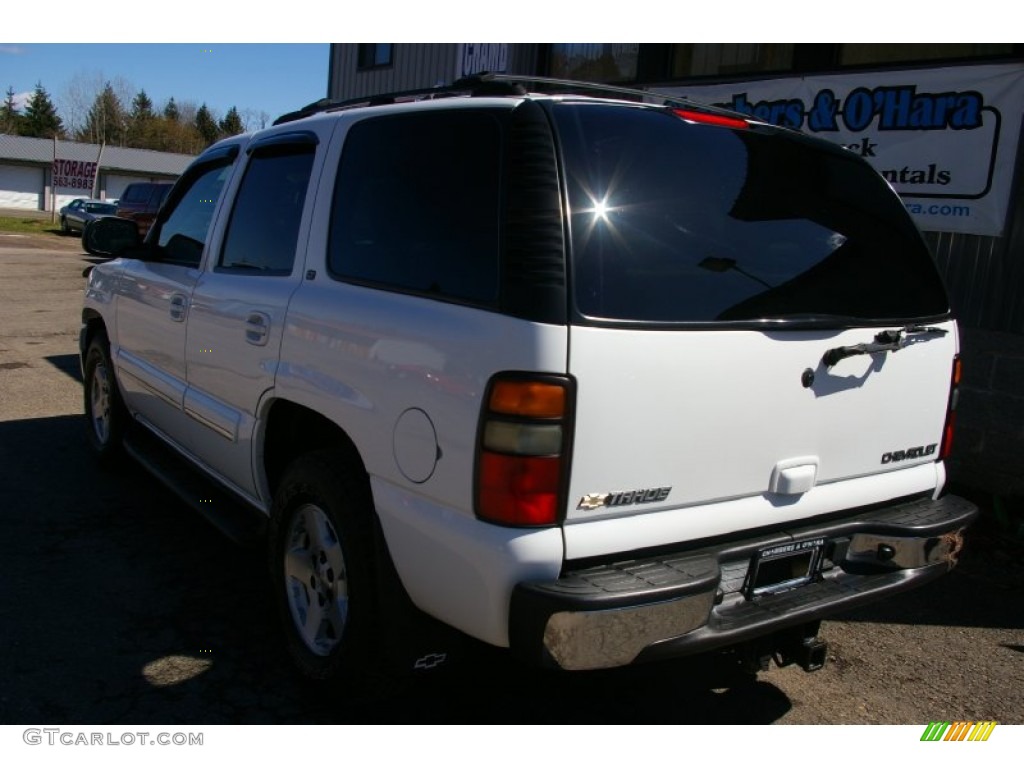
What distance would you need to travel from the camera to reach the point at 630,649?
239cm

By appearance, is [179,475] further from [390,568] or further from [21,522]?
[390,568]

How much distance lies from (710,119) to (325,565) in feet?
6.44

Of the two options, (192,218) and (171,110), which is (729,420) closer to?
(192,218)

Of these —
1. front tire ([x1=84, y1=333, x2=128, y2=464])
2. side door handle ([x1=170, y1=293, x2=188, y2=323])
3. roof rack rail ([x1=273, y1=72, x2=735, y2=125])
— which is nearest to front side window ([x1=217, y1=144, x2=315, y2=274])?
side door handle ([x1=170, y1=293, x2=188, y2=323])

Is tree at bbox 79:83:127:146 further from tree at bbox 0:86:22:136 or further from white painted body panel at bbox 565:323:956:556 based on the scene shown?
white painted body panel at bbox 565:323:956:556

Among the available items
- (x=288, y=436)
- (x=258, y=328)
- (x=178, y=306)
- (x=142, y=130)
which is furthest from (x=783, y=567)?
(x=142, y=130)

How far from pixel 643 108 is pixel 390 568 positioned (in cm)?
160

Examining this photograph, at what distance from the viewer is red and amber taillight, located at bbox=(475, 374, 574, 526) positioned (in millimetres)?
2324

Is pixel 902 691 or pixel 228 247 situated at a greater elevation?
pixel 228 247

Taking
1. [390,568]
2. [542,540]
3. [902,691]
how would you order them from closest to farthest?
[542,540] → [390,568] → [902,691]

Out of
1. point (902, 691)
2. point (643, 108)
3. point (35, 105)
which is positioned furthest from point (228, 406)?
point (35, 105)

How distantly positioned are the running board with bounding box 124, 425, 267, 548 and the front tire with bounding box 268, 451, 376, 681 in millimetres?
370

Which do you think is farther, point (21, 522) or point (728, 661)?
point (21, 522)
